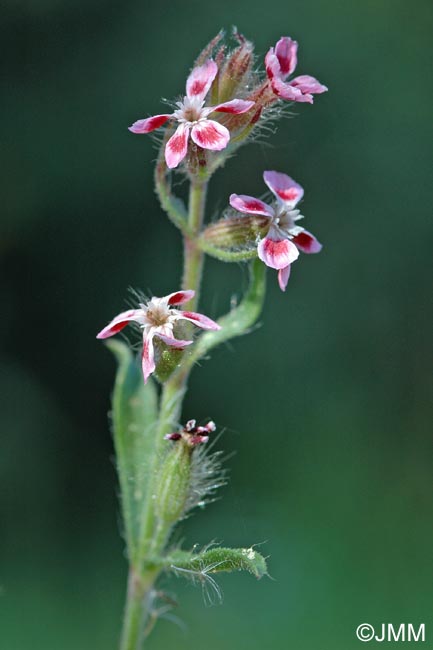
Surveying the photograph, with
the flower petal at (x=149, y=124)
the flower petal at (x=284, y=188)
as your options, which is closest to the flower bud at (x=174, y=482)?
the flower petal at (x=284, y=188)

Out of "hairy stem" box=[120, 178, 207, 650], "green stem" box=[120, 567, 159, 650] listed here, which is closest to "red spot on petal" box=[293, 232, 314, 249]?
"hairy stem" box=[120, 178, 207, 650]

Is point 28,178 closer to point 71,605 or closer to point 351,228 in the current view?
point 351,228

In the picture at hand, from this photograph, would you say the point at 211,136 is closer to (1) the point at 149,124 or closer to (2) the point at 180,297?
(1) the point at 149,124

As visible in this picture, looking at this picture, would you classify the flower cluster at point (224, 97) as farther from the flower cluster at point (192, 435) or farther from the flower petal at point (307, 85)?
the flower cluster at point (192, 435)

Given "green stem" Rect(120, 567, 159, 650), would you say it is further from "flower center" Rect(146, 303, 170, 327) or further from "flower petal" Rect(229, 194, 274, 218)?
"flower petal" Rect(229, 194, 274, 218)

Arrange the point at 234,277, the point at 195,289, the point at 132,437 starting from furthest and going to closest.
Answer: the point at 234,277, the point at 132,437, the point at 195,289

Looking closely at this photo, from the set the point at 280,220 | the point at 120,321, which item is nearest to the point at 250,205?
A: the point at 280,220
